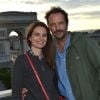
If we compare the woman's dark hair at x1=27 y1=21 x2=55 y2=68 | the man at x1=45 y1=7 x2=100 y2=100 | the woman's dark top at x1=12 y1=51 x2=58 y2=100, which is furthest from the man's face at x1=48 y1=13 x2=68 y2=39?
the woman's dark top at x1=12 y1=51 x2=58 y2=100

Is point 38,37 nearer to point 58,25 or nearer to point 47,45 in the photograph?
point 47,45

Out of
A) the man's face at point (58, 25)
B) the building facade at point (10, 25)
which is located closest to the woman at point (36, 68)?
the man's face at point (58, 25)

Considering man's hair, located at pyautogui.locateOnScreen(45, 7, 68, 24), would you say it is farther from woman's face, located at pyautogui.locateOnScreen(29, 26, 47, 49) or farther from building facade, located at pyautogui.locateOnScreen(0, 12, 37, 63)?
building facade, located at pyautogui.locateOnScreen(0, 12, 37, 63)

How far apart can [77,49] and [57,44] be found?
13 cm

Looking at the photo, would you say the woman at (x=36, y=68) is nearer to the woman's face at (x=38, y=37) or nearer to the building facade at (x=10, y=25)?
the woman's face at (x=38, y=37)

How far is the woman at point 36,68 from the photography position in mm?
2592

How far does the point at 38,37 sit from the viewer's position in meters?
2.68

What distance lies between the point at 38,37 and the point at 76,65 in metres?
0.28

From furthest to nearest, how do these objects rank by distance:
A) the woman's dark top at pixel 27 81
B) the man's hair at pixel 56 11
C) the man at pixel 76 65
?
the man's hair at pixel 56 11 → the man at pixel 76 65 → the woman's dark top at pixel 27 81

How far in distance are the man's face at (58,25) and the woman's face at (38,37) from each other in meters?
0.14

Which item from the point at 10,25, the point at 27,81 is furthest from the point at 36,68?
the point at 10,25

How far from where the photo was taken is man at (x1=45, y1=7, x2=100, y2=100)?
8.97 feet

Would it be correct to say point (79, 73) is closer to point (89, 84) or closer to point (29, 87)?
point (89, 84)

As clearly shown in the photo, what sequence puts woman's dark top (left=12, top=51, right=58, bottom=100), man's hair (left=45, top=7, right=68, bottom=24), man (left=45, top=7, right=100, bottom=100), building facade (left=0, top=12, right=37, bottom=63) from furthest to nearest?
building facade (left=0, top=12, right=37, bottom=63)
man's hair (left=45, top=7, right=68, bottom=24)
man (left=45, top=7, right=100, bottom=100)
woman's dark top (left=12, top=51, right=58, bottom=100)
